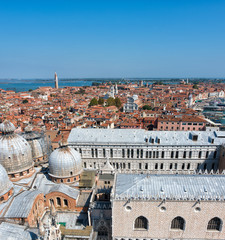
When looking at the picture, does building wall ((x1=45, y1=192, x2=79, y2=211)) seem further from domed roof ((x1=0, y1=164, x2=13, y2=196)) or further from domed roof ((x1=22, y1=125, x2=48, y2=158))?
domed roof ((x1=22, y1=125, x2=48, y2=158))

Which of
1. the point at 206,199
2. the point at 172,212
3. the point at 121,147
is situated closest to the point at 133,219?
the point at 172,212

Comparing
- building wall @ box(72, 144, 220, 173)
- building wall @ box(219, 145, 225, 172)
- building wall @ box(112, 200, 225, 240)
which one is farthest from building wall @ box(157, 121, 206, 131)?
building wall @ box(112, 200, 225, 240)

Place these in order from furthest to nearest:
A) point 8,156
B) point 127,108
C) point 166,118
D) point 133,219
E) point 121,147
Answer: point 127,108 → point 166,118 → point 121,147 → point 8,156 → point 133,219

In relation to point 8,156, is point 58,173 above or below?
below

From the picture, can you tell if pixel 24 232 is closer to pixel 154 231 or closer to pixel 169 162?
pixel 154 231

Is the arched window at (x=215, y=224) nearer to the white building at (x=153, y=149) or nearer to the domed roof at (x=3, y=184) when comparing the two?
the white building at (x=153, y=149)

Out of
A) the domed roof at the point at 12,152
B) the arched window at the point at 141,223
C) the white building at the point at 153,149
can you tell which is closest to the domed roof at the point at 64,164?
the domed roof at the point at 12,152
